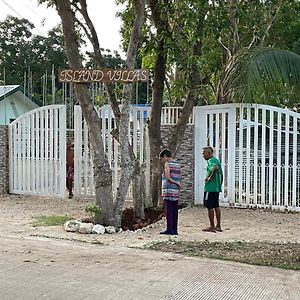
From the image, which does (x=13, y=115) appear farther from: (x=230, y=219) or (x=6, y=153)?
(x=230, y=219)

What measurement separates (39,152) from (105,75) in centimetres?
535

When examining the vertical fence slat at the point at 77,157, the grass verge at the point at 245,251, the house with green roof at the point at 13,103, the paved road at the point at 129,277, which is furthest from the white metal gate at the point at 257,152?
the house with green roof at the point at 13,103

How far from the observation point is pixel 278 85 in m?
9.10

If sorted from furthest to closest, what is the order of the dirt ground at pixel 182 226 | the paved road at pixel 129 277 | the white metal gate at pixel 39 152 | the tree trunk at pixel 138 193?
the white metal gate at pixel 39 152, the tree trunk at pixel 138 193, the dirt ground at pixel 182 226, the paved road at pixel 129 277

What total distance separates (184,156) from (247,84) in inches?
175

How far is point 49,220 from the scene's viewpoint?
1077 cm

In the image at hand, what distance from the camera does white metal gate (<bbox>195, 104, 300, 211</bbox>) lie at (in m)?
11.8

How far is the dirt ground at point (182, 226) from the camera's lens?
898 cm

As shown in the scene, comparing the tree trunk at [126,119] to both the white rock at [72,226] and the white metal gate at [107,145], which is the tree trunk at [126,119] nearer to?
the white rock at [72,226]

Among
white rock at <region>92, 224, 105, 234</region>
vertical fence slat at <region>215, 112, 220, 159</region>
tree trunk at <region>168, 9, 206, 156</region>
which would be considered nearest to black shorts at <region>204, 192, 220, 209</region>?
white rock at <region>92, 224, 105, 234</region>

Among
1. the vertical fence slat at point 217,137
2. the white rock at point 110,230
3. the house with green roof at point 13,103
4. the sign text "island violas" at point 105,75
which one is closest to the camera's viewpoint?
the white rock at point 110,230

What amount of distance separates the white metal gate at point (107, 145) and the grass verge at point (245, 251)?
4.64 metres

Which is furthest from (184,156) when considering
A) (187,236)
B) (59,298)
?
(59,298)

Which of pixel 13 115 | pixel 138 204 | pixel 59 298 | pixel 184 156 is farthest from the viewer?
pixel 13 115
